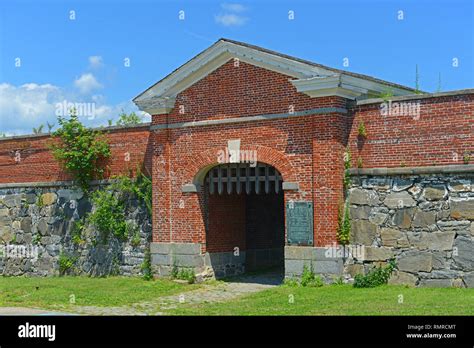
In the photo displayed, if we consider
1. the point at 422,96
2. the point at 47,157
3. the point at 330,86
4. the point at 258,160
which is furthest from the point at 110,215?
the point at 422,96

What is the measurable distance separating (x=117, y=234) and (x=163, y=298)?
444 cm

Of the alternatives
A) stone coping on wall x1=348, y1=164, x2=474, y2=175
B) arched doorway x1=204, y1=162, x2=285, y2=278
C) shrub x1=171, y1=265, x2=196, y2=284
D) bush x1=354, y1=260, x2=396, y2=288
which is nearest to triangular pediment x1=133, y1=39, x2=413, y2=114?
stone coping on wall x1=348, y1=164, x2=474, y2=175

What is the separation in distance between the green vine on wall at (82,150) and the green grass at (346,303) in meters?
7.22

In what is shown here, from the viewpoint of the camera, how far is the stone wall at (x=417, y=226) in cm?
1503

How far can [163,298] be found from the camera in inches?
647

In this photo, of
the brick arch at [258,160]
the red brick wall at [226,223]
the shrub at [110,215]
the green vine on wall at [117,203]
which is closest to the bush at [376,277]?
the brick arch at [258,160]

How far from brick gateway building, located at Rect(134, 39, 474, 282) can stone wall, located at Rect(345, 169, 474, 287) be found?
172mm

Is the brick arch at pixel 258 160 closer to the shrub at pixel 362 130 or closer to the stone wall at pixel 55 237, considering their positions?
the shrub at pixel 362 130

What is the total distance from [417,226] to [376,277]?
144 cm

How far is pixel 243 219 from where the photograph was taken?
19.9 metres

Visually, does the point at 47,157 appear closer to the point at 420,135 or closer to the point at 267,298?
the point at 267,298

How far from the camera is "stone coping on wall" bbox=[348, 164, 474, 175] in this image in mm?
14992
